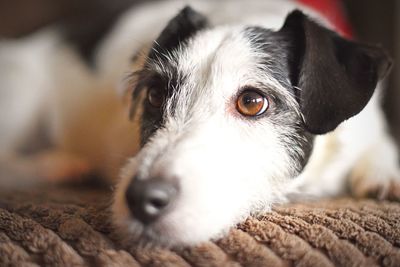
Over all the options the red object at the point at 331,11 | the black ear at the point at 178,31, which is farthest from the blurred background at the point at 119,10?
the black ear at the point at 178,31

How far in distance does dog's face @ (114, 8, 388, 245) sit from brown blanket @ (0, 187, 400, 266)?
5 centimetres

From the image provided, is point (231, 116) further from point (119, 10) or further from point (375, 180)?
point (119, 10)

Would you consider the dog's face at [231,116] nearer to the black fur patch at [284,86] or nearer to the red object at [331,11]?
the black fur patch at [284,86]

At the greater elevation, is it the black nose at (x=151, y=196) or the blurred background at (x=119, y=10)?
the blurred background at (x=119, y=10)

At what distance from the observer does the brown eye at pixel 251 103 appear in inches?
56.2

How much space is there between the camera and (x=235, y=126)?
1400mm

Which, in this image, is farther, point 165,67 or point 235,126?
point 165,67

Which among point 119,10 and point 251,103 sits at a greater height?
point 119,10

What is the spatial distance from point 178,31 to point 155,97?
277mm

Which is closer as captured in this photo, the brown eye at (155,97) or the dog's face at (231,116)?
the dog's face at (231,116)

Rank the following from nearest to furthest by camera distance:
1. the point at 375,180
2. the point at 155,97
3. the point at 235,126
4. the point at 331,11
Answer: the point at 235,126 → the point at 155,97 → the point at 375,180 → the point at 331,11

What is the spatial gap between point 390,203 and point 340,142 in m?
0.31

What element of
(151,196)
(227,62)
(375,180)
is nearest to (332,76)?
(227,62)

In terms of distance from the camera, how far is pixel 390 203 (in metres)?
1.51
